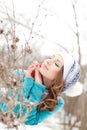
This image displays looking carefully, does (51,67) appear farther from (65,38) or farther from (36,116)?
(65,38)

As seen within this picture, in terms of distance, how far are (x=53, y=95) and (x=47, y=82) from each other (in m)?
0.12

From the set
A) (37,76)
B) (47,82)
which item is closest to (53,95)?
(47,82)

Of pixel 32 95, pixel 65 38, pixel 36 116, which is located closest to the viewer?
pixel 32 95

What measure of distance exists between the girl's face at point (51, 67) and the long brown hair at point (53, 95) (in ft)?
0.14

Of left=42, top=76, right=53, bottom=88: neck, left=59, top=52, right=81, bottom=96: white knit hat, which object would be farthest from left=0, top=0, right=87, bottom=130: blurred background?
left=42, top=76, right=53, bottom=88: neck

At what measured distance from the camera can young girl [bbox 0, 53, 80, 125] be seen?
3469 millimetres

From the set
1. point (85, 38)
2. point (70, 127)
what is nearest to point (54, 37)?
point (85, 38)

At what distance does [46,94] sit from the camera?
3588 mm

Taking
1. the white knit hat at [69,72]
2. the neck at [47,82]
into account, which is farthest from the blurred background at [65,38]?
the neck at [47,82]

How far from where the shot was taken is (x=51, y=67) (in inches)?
139

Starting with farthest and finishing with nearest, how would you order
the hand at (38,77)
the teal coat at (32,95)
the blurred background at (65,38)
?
the blurred background at (65,38) < the hand at (38,77) < the teal coat at (32,95)

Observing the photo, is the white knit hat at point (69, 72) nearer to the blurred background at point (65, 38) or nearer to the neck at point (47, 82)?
the neck at point (47, 82)

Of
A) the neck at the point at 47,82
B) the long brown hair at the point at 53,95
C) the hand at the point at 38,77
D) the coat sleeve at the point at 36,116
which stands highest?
the hand at the point at 38,77

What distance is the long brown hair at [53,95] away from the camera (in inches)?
140
